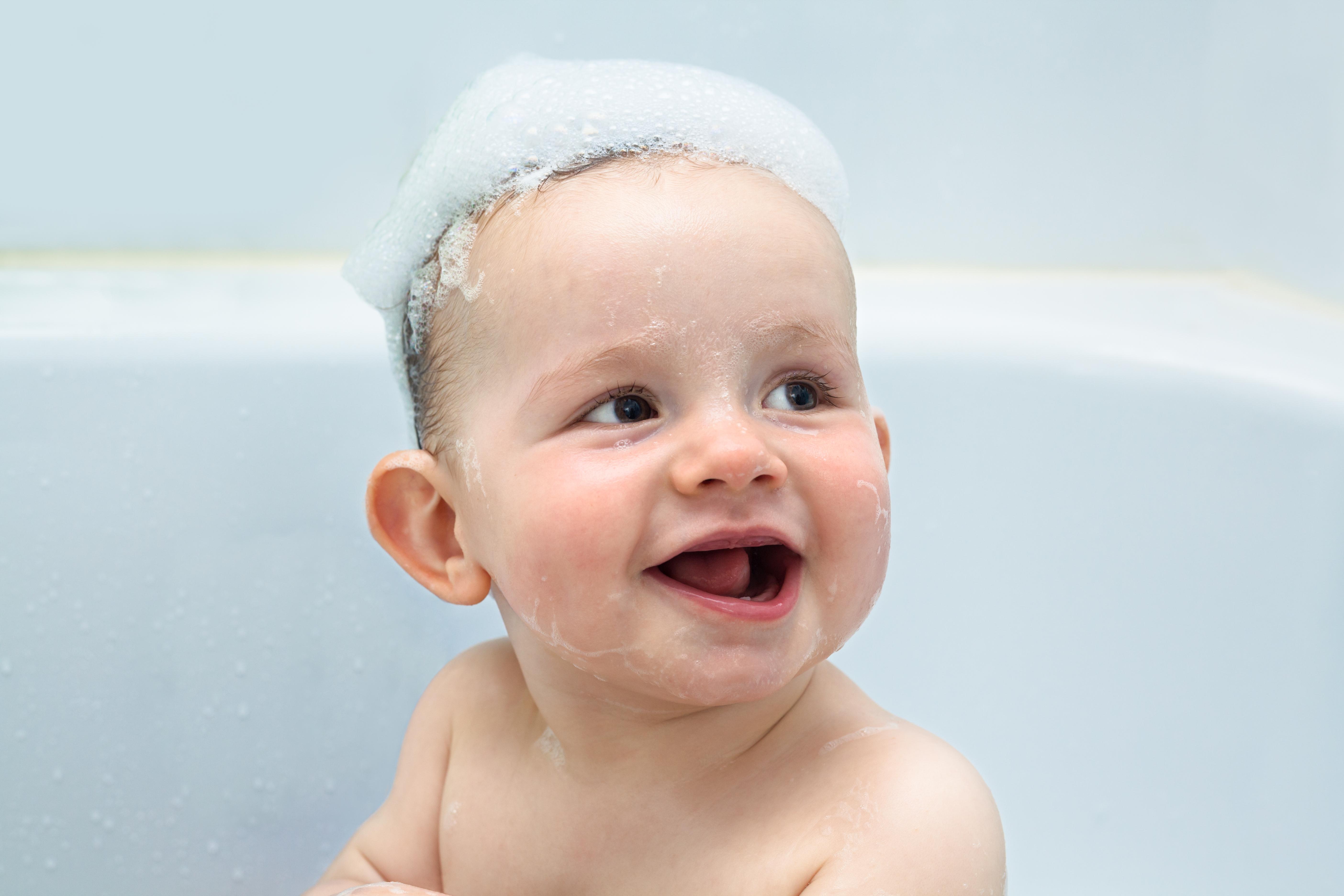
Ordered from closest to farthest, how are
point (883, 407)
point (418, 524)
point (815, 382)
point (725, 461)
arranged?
point (725, 461), point (815, 382), point (418, 524), point (883, 407)

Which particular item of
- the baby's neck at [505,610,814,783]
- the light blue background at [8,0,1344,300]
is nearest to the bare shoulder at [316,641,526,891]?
the baby's neck at [505,610,814,783]

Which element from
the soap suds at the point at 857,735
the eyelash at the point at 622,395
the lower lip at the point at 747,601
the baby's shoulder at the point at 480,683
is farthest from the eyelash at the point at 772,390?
the baby's shoulder at the point at 480,683

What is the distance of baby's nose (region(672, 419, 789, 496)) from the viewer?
0.68 m

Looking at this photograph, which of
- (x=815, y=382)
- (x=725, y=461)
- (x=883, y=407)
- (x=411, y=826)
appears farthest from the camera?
(x=883, y=407)

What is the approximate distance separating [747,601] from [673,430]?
10 centimetres

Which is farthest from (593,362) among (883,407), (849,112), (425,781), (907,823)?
(849,112)

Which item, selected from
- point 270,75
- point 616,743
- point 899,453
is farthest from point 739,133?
point 270,75

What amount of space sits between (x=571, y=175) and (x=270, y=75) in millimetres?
720

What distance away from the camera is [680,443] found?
71 cm

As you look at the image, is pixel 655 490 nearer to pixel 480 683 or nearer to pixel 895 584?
pixel 480 683

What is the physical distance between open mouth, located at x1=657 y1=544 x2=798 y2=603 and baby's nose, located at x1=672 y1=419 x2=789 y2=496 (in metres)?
0.05

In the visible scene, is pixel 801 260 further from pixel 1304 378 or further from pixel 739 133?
pixel 1304 378

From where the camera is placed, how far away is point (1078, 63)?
4.78 ft

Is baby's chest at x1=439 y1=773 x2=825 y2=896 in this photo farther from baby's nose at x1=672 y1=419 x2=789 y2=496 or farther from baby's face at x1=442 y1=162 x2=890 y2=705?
baby's nose at x1=672 y1=419 x2=789 y2=496
